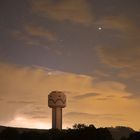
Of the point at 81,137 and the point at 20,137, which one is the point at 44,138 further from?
the point at 81,137

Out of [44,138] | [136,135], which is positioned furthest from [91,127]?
[44,138]

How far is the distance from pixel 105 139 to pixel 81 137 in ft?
25.0

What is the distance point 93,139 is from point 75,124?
16.7m

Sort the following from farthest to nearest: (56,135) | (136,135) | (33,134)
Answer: (33,134) → (56,135) → (136,135)

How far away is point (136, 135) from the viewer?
121 metres

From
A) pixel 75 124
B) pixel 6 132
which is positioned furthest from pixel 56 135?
pixel 6 132

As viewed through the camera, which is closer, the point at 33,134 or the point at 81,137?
the point at 81,137

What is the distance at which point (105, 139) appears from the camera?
4904 inches

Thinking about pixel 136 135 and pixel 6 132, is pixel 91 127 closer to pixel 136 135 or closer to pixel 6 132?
pixel 136 135

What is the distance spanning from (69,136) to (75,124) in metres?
11.6

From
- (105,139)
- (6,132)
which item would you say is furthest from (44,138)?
(105,139)

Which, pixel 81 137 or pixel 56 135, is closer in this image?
pixel 81 137

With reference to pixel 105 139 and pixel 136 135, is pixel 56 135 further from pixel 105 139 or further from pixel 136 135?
pixel 136 135

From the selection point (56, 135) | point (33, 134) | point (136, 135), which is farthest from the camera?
point (33, 134)
